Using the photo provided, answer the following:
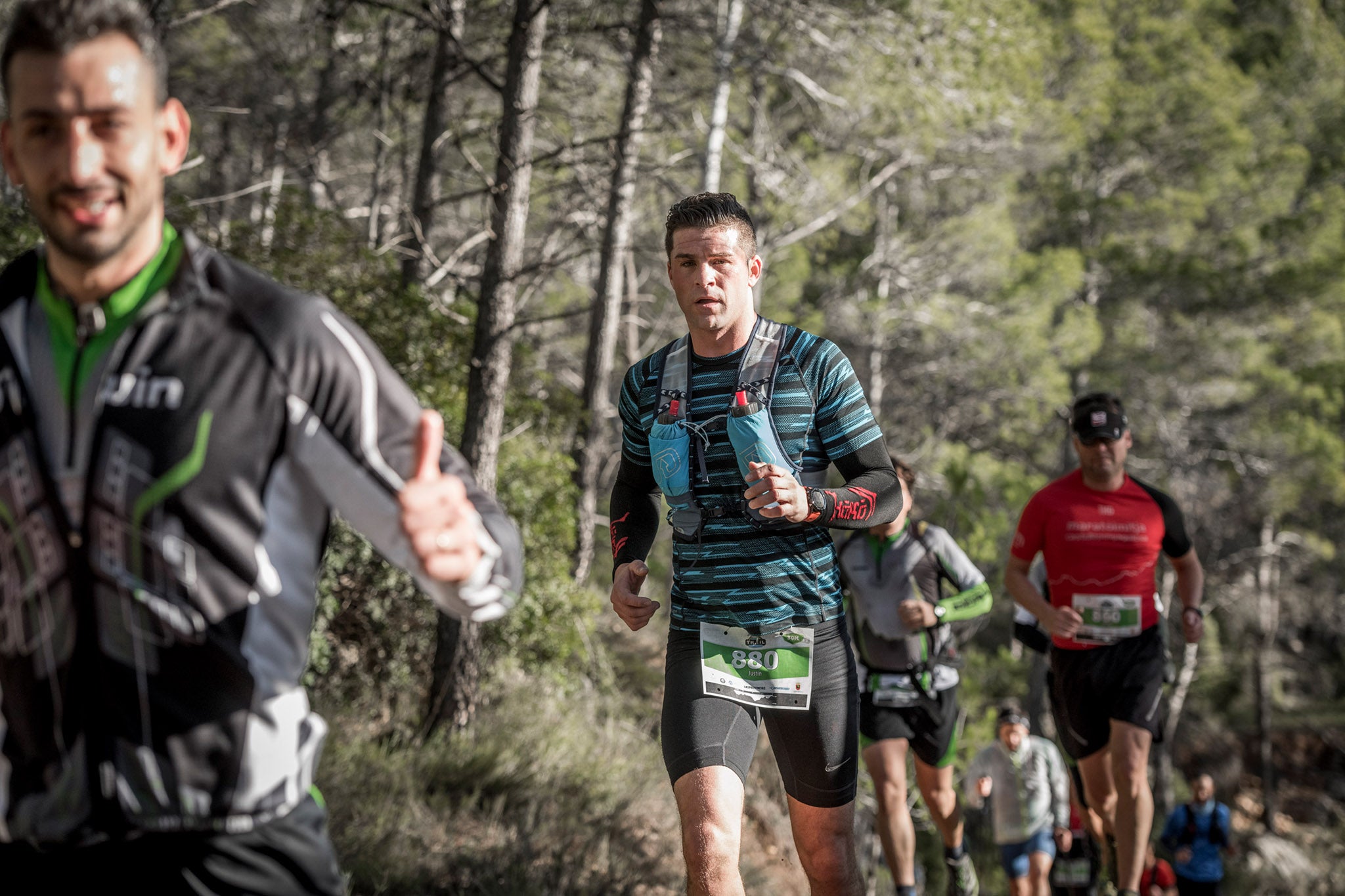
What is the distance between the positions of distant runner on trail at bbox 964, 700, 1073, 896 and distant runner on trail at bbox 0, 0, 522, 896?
7.02m

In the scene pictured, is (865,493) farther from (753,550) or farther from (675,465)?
(675,465)

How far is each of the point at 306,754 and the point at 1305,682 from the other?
3775 centimetres

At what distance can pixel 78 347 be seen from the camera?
186cm

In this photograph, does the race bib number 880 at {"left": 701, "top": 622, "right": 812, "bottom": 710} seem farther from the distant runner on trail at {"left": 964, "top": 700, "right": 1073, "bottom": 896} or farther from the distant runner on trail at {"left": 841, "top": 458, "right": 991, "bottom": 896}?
the distant runner on trail at {"left": 964, "top": 700, "right": 1073, "bottom": 896}

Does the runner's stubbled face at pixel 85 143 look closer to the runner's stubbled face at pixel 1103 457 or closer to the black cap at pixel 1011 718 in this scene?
the runner's stubbled face at pixel 1103 457

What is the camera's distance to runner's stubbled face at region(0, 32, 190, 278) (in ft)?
5.94

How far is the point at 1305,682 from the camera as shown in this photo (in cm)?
3375

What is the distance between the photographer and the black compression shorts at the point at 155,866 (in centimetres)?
183

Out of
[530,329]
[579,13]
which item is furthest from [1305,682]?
[579,13]

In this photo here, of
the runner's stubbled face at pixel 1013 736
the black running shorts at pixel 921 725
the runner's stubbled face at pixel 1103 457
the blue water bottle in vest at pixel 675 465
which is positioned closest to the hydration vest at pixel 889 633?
the black running shorts at pixel 921 725

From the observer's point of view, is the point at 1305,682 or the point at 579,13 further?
the point at 1305,682

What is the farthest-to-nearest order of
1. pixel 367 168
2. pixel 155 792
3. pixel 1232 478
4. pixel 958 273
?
1. pixel 1232 478
2. pixel 958 273
3. pixel 367 168
4. pixel 155 792

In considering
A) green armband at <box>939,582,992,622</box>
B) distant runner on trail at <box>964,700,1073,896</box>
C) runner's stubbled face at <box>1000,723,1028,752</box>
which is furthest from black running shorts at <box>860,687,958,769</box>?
runner's stubbled face at <box>1000,723,1028,752</box>

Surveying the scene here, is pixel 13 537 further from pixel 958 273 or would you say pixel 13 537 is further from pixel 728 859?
pixel 958 273
